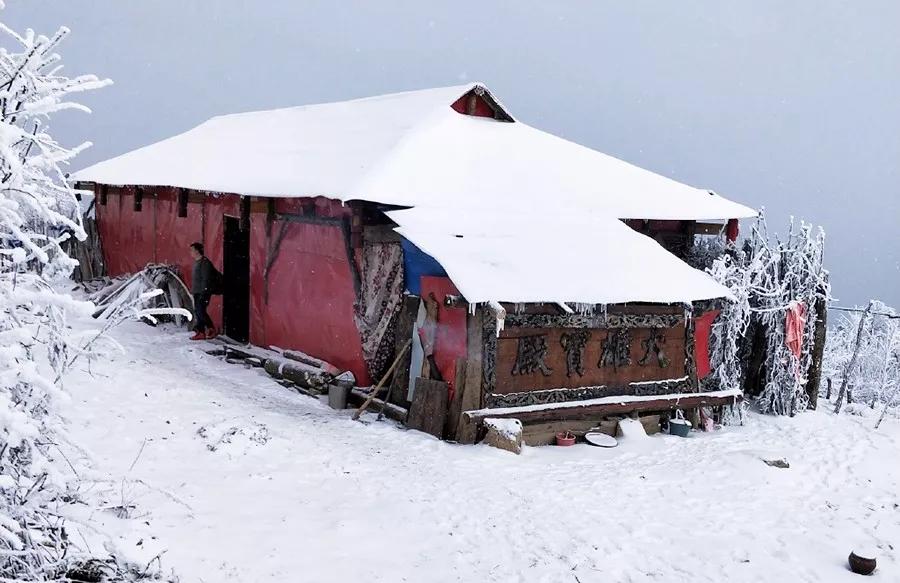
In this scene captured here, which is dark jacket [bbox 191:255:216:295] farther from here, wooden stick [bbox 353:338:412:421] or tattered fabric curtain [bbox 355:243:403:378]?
wooden stick [bbox 353:338:412:421]

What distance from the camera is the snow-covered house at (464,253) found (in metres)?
9.12

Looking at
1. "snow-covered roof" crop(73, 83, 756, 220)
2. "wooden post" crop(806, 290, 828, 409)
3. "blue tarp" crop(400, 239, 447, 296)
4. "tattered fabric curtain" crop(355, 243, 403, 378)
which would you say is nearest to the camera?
"blue tarp" crop(400, 239, 447, 296)

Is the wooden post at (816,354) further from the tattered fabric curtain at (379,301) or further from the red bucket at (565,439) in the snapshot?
the tattered fabric curtain at (379,301)

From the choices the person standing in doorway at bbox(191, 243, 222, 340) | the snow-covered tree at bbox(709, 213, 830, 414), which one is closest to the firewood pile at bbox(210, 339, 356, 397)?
the person standing in doorway at bbox(191, 243, 222, 340)

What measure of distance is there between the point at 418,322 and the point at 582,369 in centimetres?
216

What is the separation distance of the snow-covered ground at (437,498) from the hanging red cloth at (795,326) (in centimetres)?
172

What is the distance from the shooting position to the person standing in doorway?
A: 12844 millimetres

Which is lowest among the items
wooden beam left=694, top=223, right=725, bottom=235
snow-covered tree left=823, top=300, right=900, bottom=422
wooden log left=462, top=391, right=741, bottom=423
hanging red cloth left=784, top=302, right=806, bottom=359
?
snow-covered tree left=823, top=300, right=900, bottom=422

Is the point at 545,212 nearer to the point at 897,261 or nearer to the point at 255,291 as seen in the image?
the point at 255,291

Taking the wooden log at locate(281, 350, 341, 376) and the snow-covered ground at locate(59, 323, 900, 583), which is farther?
the wooden log at locate(281, 350, 341, 376)

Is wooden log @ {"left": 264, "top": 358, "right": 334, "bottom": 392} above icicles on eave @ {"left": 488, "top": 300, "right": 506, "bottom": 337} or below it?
below

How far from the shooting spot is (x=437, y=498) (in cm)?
702

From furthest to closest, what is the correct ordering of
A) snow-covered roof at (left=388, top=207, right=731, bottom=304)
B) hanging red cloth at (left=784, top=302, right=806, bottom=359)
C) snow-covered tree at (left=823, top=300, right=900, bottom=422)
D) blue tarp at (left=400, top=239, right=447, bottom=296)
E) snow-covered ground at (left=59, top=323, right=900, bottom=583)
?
snow-covered tree at (left=823, top=300, right=900, bottom=422), hanging red cloth at (left=784, top=302, right=806, bottom=359), blue tarp at (left=400, top=239, right=447, bottom=296), snow-covered roof at (left=388, top=207, right=731, bottom=304), snow-covered ground at (left=59, top=323, right=900, bottom=583)

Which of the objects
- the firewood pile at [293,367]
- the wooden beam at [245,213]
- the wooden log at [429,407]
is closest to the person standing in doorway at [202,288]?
the firewood pile at [293,367]
